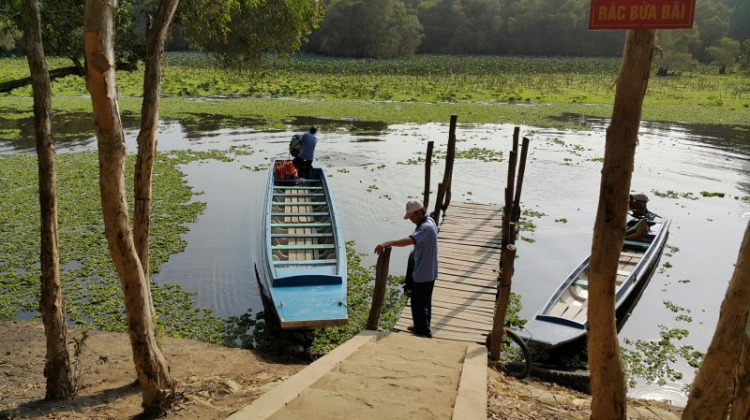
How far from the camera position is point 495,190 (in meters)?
17.3

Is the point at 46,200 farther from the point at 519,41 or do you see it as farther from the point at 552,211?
the point at 519,41

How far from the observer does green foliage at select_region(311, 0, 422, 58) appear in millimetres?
59969

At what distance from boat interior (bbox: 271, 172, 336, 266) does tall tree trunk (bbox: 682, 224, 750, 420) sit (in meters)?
6.20

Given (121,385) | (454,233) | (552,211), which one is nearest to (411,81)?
(552,211)

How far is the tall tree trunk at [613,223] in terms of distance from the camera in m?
3.83

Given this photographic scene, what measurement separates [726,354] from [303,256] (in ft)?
23.6

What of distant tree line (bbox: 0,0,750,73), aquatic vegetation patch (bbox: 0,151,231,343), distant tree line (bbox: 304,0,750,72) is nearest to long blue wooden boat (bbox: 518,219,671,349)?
aquatic vegetation patch (bbox: 0,151,231,343)

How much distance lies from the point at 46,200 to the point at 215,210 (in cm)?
885

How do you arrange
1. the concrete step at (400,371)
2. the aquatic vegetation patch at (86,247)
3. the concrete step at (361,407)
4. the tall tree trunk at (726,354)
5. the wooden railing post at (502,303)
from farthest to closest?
the aquatic vegetation patch at (86,247), the wooden railing post at (502,303), the concrete step at (400,371), the concrete step at (361,407), the tall tree trunk at (726,354)

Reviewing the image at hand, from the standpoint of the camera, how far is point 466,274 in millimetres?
A: 9953

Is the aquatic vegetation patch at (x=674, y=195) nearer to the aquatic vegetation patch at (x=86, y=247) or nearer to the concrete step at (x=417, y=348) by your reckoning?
the aquatic vegetation patch at (x=86, y=247)

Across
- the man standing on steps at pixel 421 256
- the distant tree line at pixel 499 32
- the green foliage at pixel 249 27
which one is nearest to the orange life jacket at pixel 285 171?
the green foliage at pixel 249 27

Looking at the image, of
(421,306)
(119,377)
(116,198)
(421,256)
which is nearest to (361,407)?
(116,198)

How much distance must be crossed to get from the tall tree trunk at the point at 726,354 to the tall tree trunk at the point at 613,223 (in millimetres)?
589
